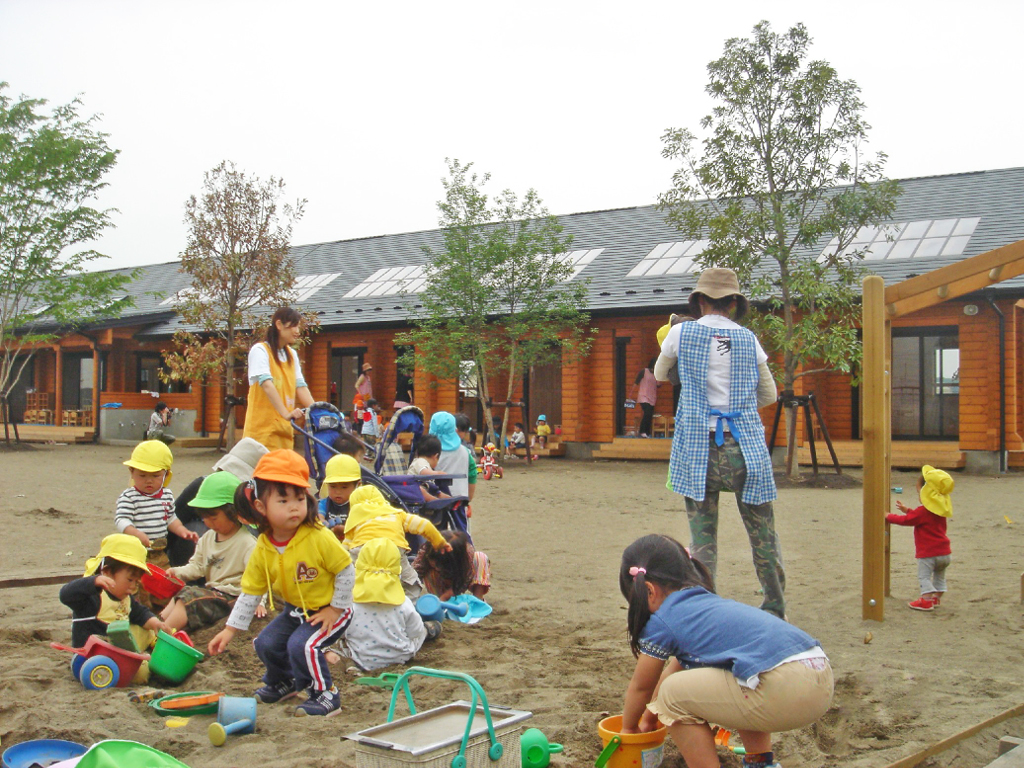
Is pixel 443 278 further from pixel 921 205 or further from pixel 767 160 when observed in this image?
pixel 921 205

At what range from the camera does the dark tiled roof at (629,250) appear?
56.9ft

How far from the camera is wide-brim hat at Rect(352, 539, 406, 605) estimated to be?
15.1ft

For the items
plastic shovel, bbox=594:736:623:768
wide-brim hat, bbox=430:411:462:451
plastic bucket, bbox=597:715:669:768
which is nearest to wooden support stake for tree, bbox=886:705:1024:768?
plastic bucket, bbox=597:715:669:768

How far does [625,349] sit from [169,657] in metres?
16.7

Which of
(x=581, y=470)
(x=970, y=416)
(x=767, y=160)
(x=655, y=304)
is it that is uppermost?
(x=767, y=160)

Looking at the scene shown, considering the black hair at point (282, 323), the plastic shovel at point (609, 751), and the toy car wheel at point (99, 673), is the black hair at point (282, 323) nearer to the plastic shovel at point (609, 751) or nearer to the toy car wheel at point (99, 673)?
the toy car wheel at point (99, 673)

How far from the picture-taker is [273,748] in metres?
3.41

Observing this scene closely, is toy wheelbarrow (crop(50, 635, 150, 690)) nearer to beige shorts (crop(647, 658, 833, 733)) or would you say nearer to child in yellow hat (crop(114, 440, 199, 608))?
child in yellow hat (crop(114, 440, 199, 608))

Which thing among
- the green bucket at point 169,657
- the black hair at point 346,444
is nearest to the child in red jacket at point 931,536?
the black hair at point 346,444

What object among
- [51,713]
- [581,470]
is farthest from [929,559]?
[581,470]

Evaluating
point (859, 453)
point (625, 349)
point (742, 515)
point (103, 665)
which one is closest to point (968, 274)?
point (742, 515)

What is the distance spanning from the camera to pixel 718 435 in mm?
4621

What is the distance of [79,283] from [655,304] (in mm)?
14233

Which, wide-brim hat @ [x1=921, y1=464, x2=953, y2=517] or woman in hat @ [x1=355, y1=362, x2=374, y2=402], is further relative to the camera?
woman in hat @ [x1=355, y1=362, x2=374, y2=402]
